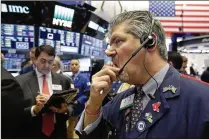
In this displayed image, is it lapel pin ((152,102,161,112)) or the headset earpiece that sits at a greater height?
the headset earpiece

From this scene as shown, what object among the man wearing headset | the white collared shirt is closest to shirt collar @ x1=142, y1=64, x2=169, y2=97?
the man wearing headset

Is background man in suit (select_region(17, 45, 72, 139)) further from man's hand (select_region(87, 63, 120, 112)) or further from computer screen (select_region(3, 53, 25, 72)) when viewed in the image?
computer screen (select_region(3, 53, 25, 72))

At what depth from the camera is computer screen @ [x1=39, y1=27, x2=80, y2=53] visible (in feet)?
22.9

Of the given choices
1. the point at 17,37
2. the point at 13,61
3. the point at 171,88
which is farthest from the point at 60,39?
the point at 171,88

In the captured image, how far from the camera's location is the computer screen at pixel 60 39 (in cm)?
697

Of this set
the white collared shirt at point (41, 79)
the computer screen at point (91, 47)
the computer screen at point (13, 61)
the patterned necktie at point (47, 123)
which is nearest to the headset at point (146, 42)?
the patterned necktie at point (47, 123)

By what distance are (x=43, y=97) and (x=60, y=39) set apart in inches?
205

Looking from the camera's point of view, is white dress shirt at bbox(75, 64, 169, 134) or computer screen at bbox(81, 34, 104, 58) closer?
white dress shirt at bbox(75, 64, 169, 134)

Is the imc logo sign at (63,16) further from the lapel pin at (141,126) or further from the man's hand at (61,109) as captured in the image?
the lapel pin at (141,126)

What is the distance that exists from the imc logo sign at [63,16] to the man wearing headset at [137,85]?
6053 millimetres

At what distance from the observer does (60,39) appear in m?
7.35

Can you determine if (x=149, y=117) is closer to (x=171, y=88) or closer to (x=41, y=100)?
(x=171, y=88)

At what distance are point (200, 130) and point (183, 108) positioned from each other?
9 centimetres

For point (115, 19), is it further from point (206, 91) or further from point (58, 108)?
point (58, 108)
